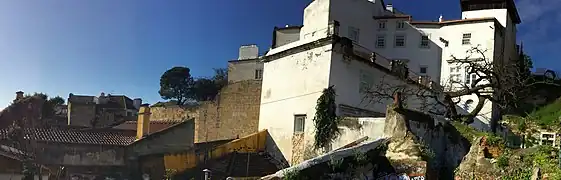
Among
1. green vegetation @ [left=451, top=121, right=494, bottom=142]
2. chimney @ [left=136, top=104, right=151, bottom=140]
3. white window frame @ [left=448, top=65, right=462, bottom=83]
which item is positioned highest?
white window frame @ [left=448, top=65, right=462, bottom=83]

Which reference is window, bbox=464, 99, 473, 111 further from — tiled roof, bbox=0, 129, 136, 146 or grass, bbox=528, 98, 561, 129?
tiled roof, bbox=0, 129, 136, 146

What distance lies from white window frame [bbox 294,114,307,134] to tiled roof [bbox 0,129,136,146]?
10388 mm

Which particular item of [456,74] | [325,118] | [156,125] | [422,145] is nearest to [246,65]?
[156,125]

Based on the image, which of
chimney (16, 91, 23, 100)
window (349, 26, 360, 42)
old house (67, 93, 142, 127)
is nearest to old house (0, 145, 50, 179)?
chimney (16, 91, 23, 100)

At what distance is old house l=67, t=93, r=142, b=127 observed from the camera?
5137cm

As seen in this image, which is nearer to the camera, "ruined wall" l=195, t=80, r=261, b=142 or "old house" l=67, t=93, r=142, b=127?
"ruined wall" l=195, t=80, r=261, b=142

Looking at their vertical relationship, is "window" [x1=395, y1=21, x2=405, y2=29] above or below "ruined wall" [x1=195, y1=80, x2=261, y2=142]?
above

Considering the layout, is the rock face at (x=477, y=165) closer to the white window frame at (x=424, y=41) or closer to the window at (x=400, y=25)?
the white window frame at (x=424, y=41)

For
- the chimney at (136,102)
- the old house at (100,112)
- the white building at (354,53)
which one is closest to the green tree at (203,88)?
the old house at (100,112)

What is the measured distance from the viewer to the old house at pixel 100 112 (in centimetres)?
5137

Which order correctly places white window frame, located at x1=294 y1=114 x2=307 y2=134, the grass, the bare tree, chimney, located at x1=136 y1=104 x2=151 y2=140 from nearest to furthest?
the bare tree < white window frame, located at x1=294 y1=114 x2=307 y2=134 < the grass < chimney, located at x1=136 y1=104 x2=151 y2=140

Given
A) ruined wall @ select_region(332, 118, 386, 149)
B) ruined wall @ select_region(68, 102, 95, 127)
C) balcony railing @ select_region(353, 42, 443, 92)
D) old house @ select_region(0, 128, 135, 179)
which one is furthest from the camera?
ruined wall @ select_region(68, 102, 95, 127)

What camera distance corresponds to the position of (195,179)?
946 inches

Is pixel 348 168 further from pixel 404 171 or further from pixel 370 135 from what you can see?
pixel 370 135
